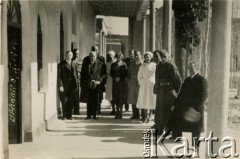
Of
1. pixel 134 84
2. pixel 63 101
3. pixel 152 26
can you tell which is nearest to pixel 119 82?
pixel 134 84

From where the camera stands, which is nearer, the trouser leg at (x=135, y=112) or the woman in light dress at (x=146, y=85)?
the woman in light dress at (x=146, y=85)

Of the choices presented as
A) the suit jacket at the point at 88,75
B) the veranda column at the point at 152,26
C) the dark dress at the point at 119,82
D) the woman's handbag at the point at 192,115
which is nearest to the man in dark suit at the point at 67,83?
the suit jacket at the point at 88,75

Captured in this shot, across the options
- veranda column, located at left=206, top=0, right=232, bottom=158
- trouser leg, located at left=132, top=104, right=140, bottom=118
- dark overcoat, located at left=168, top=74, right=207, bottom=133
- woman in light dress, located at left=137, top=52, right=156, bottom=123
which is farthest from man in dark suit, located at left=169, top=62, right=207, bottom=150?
trouser leg, located at left=132, top=104, right=140, bottom=118

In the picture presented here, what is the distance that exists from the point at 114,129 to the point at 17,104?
86.2 inches

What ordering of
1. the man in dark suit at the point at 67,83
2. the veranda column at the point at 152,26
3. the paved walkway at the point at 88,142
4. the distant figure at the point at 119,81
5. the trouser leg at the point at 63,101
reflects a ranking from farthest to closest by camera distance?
1. the veranda column at the point at 152,26
2. the distant figure at the point at 119,81
3. the trouser leg at the point at 63,101
4. the man in dark suit at the point at 67,83
5. the paved walkway at the point at 88,142

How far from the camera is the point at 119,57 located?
8.95 m

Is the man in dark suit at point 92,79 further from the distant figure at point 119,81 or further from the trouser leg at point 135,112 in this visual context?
the trouser leg at point 135,112

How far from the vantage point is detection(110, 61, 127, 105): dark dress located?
898cm

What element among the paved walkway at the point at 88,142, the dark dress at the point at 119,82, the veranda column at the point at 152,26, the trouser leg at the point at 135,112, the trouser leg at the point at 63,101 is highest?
the veranda column at the point at 152,26

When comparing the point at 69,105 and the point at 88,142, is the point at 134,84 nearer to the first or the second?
the point at 69,105

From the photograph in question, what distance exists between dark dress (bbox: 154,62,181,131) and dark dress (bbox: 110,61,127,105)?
1.86 metres

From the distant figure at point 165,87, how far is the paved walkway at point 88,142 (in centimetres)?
46

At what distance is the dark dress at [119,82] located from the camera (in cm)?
898

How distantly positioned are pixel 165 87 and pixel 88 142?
159 cm
